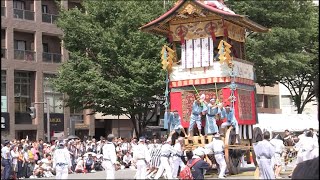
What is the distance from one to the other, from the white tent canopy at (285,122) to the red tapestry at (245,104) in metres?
9.38

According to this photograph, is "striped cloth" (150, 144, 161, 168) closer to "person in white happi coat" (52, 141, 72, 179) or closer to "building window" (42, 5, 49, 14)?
"person in white happi coat" (52, 141, 72, 179)

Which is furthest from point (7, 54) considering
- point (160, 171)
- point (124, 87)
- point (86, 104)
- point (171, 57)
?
point (160, 171)

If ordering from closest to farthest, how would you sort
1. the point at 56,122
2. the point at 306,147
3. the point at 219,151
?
the point at 306,147 < the point at 219,151 < the point at 56,122

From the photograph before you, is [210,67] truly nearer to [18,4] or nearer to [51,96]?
[51,96]

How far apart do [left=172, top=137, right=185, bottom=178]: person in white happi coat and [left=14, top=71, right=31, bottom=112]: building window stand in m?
24.1

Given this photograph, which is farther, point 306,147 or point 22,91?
point 22,91

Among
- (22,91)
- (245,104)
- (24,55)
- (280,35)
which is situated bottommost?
(245,104)

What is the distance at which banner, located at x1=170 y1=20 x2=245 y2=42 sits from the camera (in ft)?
70.0

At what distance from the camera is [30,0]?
138ft

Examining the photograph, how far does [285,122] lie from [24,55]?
62.9ft

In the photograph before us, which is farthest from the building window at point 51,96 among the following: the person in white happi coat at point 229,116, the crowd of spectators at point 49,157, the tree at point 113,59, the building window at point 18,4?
the person in white happi coat at point 229,116

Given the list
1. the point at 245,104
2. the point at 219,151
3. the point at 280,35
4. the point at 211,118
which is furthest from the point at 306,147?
the point at 280,35

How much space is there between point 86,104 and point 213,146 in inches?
652

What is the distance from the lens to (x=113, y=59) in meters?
33.0
